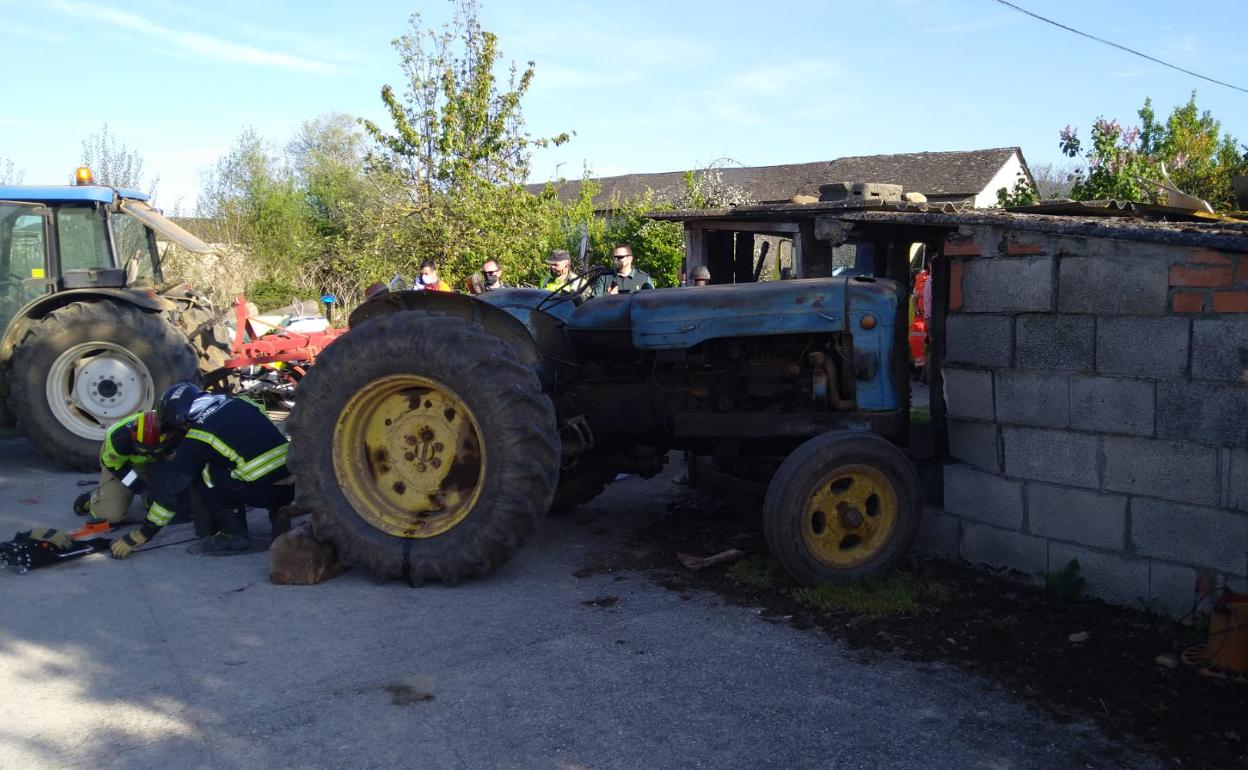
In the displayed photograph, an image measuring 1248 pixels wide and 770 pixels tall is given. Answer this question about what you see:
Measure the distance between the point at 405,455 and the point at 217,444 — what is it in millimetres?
1323

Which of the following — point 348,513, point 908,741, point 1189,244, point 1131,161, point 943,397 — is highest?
point 1131,161

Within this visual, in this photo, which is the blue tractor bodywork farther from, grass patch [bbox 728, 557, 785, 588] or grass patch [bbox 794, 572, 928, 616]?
grass patch [bbox 794, 572, 928, 616]

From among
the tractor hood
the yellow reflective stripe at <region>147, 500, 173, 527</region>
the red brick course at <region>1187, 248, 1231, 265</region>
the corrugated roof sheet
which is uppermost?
the corrugated roof sheet

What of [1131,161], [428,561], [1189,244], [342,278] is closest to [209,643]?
[428,561]

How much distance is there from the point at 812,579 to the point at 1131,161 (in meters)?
8.89

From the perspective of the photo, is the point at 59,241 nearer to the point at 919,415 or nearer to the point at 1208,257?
the point at 919,415

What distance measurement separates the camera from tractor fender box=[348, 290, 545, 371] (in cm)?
595

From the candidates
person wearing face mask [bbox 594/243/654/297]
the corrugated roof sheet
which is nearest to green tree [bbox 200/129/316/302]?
the corrugated roof sheet

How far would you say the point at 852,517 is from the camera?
509cm

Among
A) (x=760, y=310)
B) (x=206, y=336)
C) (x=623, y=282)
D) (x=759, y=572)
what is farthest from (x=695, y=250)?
(x=759, y=572)

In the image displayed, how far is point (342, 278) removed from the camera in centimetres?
2367

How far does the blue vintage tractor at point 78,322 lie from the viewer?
27.5 feet

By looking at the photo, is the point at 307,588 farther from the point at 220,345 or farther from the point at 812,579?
the point at 220,345

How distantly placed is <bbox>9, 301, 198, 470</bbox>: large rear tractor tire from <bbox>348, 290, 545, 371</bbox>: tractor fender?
352 cm
